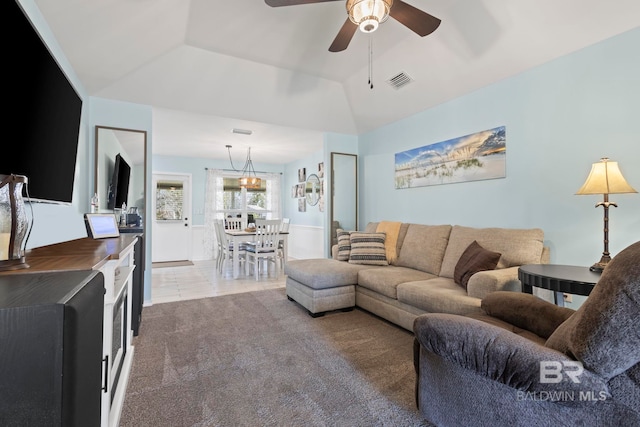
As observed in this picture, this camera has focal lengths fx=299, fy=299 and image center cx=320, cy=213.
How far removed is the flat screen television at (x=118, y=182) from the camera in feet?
10.6

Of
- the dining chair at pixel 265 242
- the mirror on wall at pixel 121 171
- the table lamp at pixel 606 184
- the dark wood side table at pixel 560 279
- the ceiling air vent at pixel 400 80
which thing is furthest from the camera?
the dining chair at pixel 265 242

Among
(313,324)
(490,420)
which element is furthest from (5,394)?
(313,324)

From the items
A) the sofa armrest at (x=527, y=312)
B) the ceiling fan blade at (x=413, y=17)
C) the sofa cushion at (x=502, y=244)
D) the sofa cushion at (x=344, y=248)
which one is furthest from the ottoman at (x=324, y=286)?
the ceiling fan blade at (x=413, y=17)

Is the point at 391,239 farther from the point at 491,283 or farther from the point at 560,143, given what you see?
the point at 560,143

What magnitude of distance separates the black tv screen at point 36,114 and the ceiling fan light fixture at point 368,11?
159 cm

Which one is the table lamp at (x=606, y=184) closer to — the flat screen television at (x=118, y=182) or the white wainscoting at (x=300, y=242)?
the flat screen television at (x=118, y=182)

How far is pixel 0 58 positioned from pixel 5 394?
1237 mm

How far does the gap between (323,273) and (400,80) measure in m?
2.37

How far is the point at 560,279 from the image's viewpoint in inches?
68.9

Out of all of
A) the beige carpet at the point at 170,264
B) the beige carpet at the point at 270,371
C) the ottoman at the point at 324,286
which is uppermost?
the ottoman at the point at 324,286

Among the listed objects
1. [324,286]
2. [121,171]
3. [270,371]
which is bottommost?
[270,371]

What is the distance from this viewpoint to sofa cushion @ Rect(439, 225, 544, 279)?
243 centimetres

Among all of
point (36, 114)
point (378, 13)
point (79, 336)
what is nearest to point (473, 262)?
point (378, 13)

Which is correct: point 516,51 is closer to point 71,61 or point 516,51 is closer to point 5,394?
point 5,394
